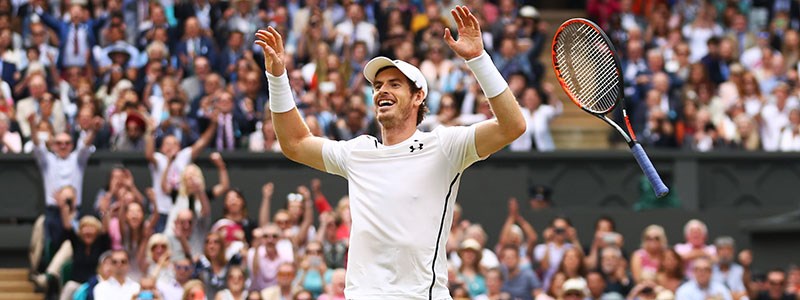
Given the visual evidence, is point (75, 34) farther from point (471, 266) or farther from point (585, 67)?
point (585, 67)

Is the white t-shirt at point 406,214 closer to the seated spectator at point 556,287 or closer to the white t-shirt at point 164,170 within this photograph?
the seated spectator at point 556,287

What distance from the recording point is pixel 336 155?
734 centimetres

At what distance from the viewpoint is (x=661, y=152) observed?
17.7 metres

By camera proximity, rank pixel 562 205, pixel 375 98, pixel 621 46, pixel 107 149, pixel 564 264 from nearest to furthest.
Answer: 1. pixel 375 98
2. pixel 564 264
3. pixel 107 149
4. pixel 562 205
5. pixel 621 46

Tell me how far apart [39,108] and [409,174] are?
33.6 ft

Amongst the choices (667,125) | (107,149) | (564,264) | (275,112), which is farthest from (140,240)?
(275,112)

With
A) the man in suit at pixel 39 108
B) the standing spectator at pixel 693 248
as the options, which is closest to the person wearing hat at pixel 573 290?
the standing spectator at pixel 693 248

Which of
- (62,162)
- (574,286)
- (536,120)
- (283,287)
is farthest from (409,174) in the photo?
(536,120)

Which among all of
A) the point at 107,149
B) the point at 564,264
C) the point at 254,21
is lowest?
the point at 564,264

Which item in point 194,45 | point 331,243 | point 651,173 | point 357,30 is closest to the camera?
point 651,173

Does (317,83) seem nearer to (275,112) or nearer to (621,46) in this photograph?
(621,46)

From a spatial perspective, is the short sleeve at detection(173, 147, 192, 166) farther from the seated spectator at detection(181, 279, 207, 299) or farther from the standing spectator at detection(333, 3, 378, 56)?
the seated spectator at detection(181, 279, 207, 299)

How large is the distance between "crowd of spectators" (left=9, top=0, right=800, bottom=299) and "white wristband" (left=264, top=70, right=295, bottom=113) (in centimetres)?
568

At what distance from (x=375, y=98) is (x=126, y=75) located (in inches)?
423
